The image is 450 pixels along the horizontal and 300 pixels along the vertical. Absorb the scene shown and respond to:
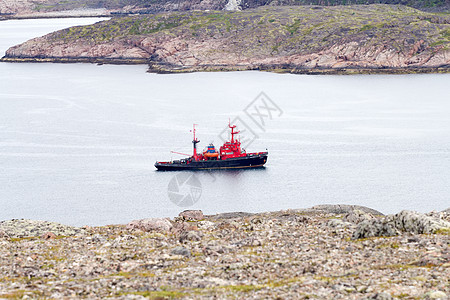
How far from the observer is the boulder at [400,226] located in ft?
103

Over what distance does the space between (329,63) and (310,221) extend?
165477 mm

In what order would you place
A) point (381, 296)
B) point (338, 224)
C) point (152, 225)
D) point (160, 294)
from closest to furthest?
point (381, 296) → point (160, 294) → point (338, 224) → point (152, 225)

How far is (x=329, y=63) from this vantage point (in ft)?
652

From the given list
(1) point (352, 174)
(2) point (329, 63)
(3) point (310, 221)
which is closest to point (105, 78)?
(2) point (329, 63)

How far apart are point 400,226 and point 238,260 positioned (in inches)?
343

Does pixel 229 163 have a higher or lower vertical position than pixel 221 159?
lower

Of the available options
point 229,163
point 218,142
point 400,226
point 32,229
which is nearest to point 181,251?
point 400,226

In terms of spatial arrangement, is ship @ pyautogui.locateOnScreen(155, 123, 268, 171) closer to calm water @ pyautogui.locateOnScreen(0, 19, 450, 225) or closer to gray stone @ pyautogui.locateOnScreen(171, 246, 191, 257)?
calm water @ pyautogui.locateOnScreen(0, 19, 450, 225)

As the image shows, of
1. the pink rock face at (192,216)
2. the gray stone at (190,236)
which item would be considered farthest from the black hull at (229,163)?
the gray stone at (190,236)

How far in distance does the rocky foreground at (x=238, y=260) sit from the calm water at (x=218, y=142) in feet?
121

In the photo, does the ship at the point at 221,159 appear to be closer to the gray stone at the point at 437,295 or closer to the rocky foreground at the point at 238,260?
the rocky foreground at the point at 238,260

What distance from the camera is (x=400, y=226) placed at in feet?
105

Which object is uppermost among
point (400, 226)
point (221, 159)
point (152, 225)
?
point (400, 226)

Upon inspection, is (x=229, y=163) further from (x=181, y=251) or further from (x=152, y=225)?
(x=181, y=251)
